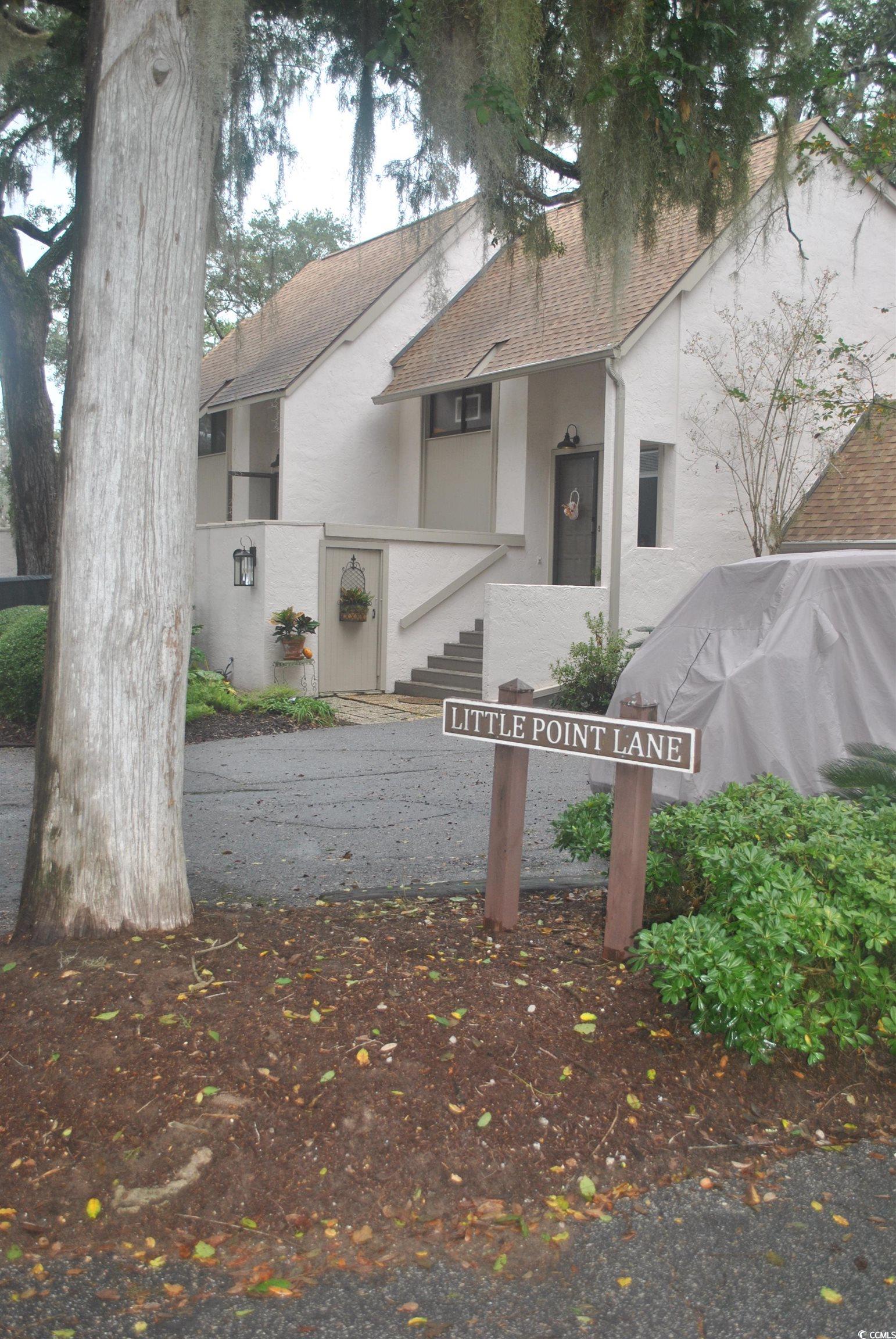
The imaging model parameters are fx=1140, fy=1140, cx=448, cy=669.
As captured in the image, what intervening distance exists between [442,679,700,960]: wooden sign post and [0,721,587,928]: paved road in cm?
156

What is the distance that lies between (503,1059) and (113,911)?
1561 millimetres

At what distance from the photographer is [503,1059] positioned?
3594 mm

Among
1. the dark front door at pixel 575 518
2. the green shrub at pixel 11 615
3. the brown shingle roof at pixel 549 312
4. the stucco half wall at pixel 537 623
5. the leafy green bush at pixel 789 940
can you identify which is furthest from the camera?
the dark front door at pixel 575 518

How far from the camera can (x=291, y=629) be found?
49.3 feet

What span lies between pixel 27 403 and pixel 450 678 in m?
7.71

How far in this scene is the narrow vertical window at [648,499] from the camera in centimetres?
1661

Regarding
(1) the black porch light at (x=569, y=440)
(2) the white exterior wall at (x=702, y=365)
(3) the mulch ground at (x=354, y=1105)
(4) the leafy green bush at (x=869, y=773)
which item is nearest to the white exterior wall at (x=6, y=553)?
(1) the black porch light at (x=569, y=440)

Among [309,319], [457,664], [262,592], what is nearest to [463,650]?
[457,664]

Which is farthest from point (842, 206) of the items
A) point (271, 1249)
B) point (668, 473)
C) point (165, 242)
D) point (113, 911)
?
point (271, 1249)

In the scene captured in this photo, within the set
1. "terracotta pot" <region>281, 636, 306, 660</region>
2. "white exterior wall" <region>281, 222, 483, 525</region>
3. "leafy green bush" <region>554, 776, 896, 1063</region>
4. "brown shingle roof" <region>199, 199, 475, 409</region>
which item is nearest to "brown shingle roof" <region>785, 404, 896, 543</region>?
"brown shingle roof" <region>199, 199, 475, 409</region>

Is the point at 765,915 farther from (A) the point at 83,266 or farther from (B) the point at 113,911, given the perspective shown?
(A) the point at 83,266

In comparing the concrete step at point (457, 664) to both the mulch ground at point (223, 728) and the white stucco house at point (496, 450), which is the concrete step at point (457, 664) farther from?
the mulch ground at point (223, 728)

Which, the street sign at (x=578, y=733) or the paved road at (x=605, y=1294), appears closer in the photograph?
the paved road at (x=605, y=1294)

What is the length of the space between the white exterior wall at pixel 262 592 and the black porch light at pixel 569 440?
4035 mm
